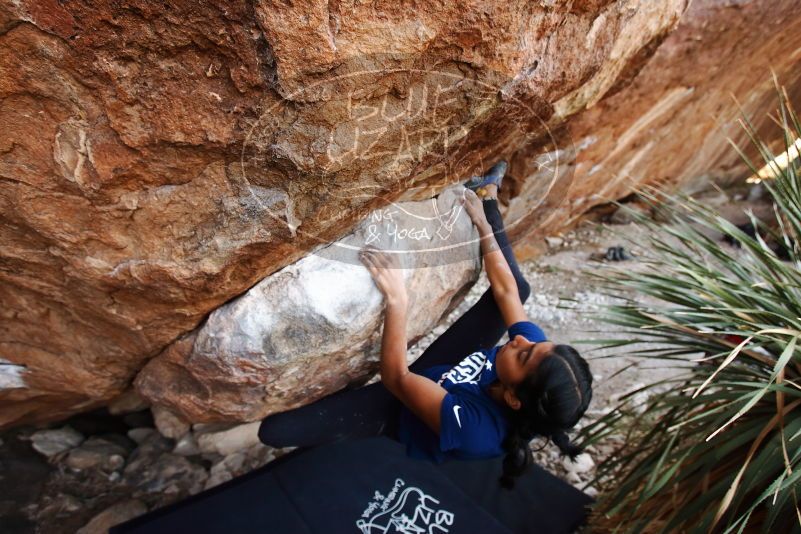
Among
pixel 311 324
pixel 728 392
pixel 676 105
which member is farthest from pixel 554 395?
pixel 676 105

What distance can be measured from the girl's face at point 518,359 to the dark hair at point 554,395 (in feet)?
0.07

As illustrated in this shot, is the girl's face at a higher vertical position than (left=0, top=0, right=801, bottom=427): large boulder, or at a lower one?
lower

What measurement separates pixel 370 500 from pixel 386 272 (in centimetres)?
105

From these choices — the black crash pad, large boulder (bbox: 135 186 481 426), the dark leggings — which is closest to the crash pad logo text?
the black crash pad

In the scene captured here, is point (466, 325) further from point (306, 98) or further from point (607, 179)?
point (607, 179)

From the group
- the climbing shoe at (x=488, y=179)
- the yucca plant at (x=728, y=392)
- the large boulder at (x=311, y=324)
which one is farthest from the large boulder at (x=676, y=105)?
the large boulder at (x=311, y=324)

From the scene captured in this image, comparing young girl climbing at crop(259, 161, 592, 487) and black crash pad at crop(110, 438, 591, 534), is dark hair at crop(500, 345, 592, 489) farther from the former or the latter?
black crash pad at crop(110, 438, 591, 534)

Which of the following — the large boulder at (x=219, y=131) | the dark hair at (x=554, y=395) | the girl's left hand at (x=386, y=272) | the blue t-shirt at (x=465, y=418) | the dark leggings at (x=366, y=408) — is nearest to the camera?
the large boulder at (x=219, y=131)

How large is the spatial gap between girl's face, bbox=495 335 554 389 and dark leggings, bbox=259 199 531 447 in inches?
16.4

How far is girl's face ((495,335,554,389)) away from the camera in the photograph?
1.63 m

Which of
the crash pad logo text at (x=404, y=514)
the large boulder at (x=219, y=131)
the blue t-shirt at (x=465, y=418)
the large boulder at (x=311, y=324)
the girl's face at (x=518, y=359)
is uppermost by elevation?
the large boulder at (x=219, y=131)

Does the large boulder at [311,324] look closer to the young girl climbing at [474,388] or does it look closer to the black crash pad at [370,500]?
the young girl climbing at [474,388]

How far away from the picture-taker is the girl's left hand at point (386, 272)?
1.80m

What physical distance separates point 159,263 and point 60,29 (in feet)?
2.05
